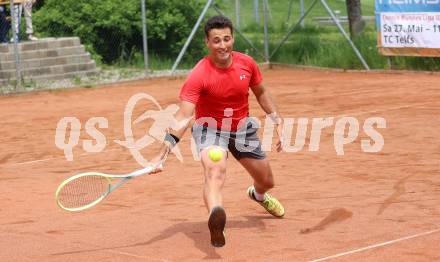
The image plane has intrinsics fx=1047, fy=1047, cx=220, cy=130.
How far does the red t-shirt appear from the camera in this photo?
27.1 feet

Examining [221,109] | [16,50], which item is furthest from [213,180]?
[16,50]

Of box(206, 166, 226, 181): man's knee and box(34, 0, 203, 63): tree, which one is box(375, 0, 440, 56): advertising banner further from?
box(206, 166, 226, 181): man's knee

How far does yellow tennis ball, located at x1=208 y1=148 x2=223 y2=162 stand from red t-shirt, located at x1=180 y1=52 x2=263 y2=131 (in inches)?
11.4

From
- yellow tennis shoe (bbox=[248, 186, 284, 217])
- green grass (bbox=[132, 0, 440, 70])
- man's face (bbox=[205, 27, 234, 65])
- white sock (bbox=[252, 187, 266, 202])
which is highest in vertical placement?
man's face (bbox=[205, 27, 234, 65])

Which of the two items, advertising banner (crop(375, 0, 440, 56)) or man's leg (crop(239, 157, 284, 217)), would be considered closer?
man's leg (crop(239, 157, 284, 217))

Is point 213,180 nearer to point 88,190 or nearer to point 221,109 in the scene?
point 221,109

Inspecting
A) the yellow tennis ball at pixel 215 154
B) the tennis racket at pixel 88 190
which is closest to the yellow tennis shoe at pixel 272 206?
the yellow tennis ball at pixel 215 154

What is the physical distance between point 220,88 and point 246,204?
6.40 feet

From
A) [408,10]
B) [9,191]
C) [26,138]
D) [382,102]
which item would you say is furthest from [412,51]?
[9,191]

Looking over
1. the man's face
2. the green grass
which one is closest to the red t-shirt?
the man's face

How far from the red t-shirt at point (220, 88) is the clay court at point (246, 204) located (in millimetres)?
998

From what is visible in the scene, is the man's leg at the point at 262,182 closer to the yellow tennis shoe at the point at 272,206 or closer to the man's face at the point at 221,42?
the yellow tennis shoe at the point at 272,206

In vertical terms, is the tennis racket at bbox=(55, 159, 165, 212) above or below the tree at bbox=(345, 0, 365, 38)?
above

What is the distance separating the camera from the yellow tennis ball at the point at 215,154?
822cm
